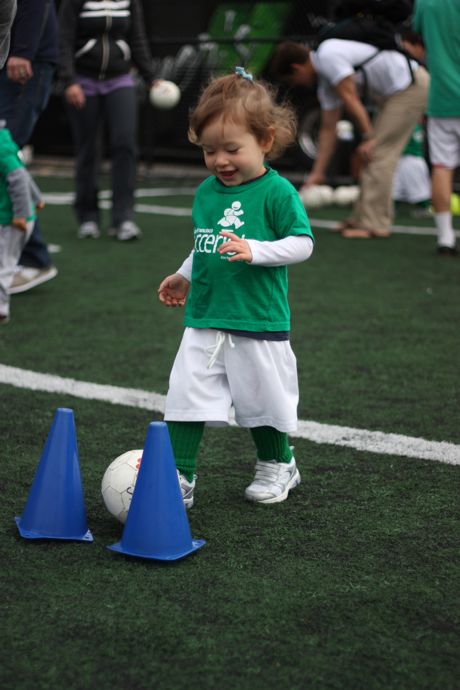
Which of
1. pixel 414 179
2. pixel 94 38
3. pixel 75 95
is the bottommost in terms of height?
pixel 414 179

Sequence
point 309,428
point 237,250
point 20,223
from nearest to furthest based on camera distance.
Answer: point 237,250
point 309,428
point 20,223

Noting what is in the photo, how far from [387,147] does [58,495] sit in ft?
22.6

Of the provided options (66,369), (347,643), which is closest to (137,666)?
(347,643)

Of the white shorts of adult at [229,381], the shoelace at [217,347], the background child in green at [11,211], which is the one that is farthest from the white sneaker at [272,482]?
the background child in green at [11,211]

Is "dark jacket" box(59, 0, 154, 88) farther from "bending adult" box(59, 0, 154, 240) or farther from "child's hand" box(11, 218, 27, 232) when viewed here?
"child's hand" box(11, 218, 27, 232)

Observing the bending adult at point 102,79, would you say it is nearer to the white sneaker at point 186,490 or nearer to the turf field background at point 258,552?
the turf field background at point 258,552

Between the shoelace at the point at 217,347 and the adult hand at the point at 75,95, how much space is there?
5.49 metres

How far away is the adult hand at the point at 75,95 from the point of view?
8.27 metres

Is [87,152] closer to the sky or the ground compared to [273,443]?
closer to the ground

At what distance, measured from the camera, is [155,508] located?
9.16ft

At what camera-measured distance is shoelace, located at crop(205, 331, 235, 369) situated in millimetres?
3193

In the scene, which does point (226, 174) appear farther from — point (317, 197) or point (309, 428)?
point (317, 197)

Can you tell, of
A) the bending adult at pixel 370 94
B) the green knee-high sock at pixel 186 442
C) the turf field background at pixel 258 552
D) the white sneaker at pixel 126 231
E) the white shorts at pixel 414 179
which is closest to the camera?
the turf field background at pixel 258 552

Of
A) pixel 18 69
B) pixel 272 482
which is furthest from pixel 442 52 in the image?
pixel 272 482
